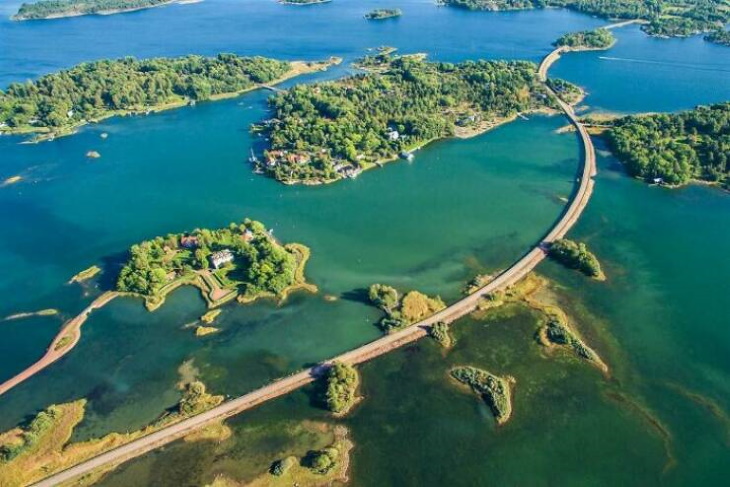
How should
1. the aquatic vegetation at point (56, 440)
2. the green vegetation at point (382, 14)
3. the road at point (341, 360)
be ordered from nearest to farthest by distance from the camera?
the aquatic vegetation at point (56, 440) < the road at point (341, 360) < the green vegetation at point (382, 14)

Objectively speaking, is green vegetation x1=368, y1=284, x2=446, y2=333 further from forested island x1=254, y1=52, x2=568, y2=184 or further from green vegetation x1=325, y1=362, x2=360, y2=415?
forested island x1=254, y1=52, x2=568, y2=184

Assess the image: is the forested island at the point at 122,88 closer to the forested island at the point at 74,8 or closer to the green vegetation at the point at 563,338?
the green vegetation at the point at 563,338

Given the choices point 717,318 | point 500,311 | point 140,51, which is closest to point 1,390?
point 500,311

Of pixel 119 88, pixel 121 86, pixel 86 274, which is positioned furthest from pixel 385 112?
pixel 86 274

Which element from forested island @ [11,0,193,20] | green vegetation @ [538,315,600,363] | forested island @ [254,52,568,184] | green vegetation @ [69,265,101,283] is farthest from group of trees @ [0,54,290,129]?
forested island @ [11,0,193,20]

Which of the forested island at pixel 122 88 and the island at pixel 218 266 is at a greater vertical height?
the forested island at pixel 122 88

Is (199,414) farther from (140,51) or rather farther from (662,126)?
(140,51)

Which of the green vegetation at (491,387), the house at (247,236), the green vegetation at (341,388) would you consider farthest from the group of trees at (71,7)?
the green vegetation at (491,387)
